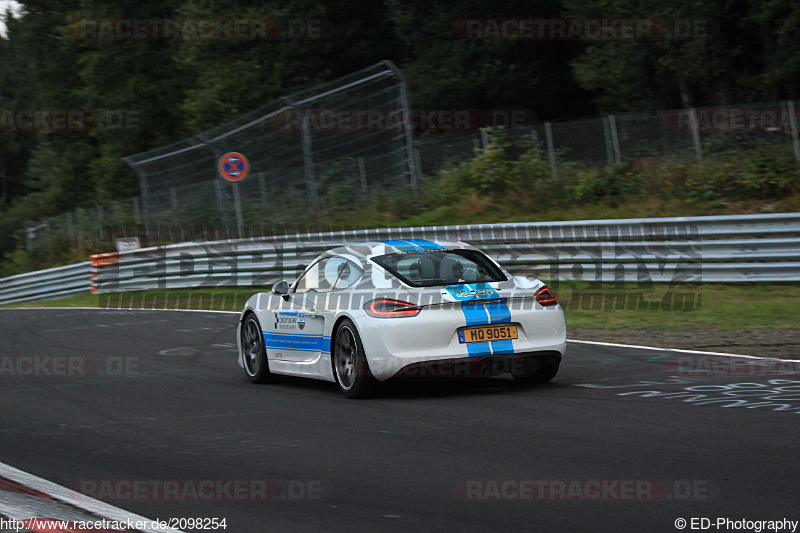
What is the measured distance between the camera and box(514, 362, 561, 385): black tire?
9336 millimetres

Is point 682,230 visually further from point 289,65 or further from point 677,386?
point 289,65

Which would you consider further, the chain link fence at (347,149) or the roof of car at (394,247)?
the chain link fence at (347,149)

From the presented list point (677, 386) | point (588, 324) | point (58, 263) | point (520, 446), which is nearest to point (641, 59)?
point (588, 324)

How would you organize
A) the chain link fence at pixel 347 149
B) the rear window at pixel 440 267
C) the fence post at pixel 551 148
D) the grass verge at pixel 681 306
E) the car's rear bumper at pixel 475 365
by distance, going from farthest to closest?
the fence post at pixel 551 148
the chain link fence at pixel 347 149
the grass verge at pixel 681 306
the rear window at pixel 440 267
the car's rear bumper at pixel 475 365

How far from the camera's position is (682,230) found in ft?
54.0

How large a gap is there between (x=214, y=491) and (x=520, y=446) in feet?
6.57

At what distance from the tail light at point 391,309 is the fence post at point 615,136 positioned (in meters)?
15.7

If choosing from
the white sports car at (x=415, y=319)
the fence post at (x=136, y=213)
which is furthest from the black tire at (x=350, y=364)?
the fence post at (x=136, y=213)

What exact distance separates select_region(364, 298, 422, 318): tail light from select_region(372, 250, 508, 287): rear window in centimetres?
33

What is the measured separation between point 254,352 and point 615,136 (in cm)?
1465

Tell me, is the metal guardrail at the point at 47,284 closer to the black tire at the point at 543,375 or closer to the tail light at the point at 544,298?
the black tire at the point at 543,375

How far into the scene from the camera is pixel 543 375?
945cm

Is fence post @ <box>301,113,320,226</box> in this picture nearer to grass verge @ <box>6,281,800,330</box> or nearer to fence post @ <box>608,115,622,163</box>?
fence post @ <box>608,115,622,163</box>

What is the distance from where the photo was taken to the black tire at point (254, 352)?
→ 1052cm
